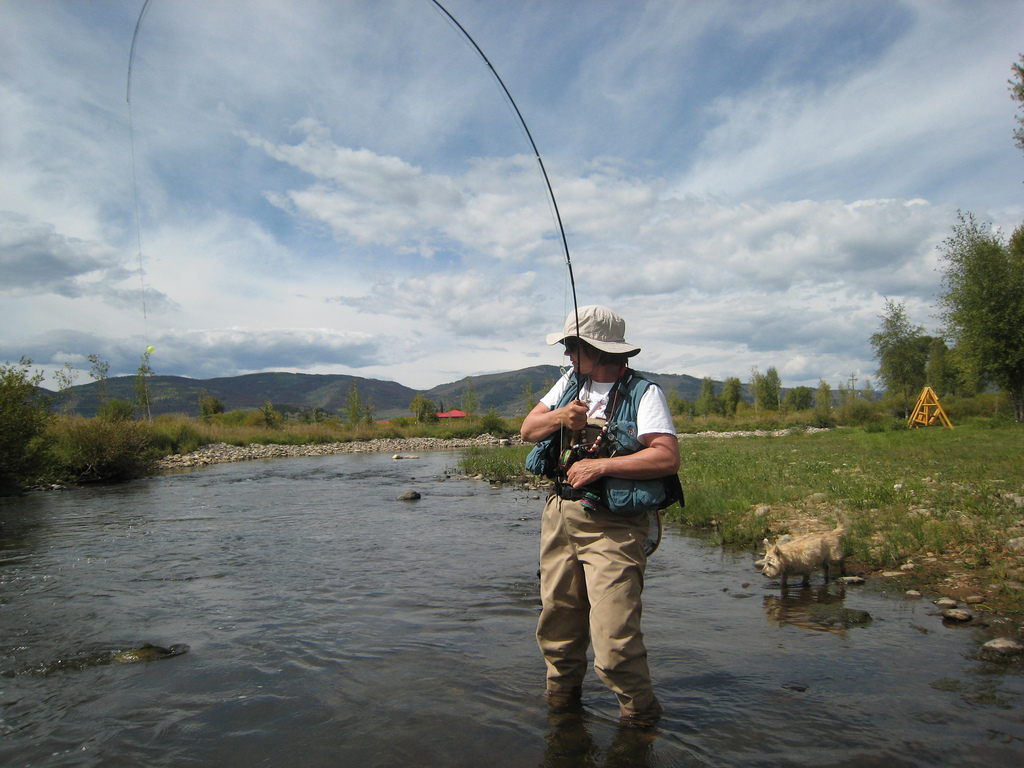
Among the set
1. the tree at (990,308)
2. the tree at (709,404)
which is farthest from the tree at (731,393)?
the tree at (990,308)

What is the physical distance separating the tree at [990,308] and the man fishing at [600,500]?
1294 inches

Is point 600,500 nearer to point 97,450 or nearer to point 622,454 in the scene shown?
point 622,454

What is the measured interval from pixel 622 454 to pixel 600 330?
0.77 m

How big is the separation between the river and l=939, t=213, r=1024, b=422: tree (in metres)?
28.1

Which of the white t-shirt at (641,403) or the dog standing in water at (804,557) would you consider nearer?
the white t-shirt at (641,403)

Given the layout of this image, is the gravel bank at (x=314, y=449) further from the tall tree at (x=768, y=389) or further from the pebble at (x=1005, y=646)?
the tall tree at (x=768, y=389)

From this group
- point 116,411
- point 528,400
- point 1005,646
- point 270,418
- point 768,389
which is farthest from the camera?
point 768,389

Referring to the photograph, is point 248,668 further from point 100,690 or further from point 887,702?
point 887,702

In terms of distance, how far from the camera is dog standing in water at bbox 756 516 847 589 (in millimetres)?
6289

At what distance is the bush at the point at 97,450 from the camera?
2109 centimetres

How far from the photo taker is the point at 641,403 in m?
3.38

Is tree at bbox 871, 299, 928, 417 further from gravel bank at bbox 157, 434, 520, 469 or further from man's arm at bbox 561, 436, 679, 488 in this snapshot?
man's arm at bbox 561, 436, 679, 488

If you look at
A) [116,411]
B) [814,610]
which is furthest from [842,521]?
[116,411]

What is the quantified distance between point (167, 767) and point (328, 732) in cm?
86
